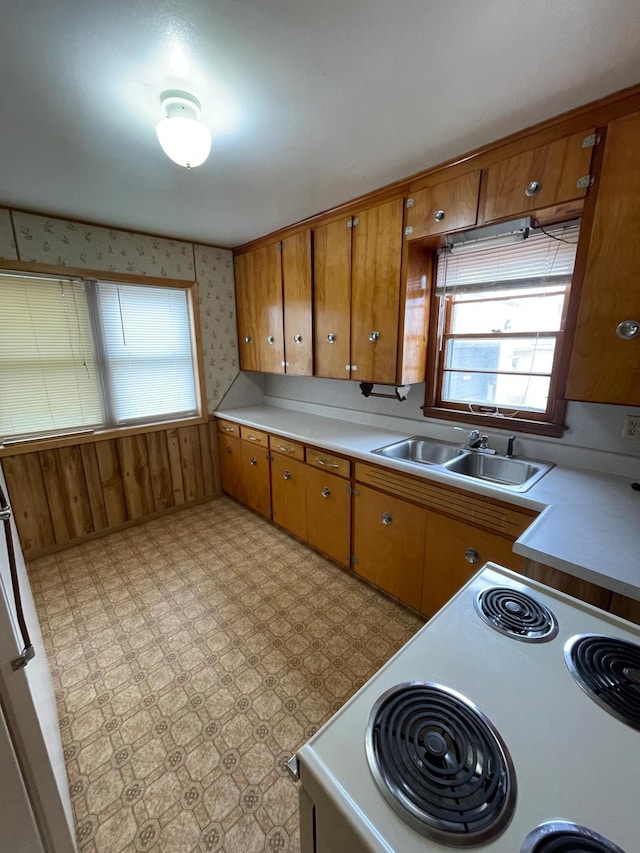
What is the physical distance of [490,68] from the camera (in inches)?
46.3

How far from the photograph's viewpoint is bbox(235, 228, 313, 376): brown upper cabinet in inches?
104

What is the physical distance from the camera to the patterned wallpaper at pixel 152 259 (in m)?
2.41

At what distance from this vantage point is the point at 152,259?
2.95 m

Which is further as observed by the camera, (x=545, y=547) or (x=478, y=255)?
(x=478, y=255)

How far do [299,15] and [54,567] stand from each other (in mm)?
3352

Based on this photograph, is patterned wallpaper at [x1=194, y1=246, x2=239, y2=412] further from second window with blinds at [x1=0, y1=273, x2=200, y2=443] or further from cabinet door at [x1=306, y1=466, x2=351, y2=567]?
cabinet door at [x1=306, y1=466, x2=351, y2=567]

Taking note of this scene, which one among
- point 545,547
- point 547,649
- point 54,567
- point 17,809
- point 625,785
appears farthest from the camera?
point 54,567

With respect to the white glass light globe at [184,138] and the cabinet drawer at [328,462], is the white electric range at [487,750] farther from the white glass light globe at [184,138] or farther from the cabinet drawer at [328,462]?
the white glass light globe at [184,138]

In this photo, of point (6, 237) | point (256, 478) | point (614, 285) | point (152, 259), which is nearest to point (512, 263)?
point (614, 285)

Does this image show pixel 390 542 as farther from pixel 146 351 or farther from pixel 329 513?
pixel 146 351

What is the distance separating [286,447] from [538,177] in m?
2.11

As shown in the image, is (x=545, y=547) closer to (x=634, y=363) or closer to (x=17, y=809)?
(x=634, y=363)

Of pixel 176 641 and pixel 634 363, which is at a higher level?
pixel 634 363

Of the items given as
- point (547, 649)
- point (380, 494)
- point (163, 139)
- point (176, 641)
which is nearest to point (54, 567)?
point (176, 641)
